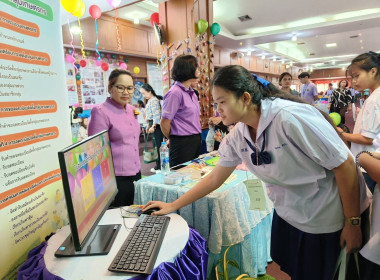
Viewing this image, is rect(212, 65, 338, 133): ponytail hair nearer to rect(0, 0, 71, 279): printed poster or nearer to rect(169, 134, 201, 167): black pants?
rect(0, 0, 71, 279): printed poster

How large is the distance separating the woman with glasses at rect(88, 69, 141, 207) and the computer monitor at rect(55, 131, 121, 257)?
1.54 feet

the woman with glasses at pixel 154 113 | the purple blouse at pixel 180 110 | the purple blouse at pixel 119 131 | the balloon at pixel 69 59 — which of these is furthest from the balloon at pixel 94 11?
the purple blouse at pixel 119 131

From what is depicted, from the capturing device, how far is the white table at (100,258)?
0.85 m

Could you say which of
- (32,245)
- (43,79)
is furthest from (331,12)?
(32,245)

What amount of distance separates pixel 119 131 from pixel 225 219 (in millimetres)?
865

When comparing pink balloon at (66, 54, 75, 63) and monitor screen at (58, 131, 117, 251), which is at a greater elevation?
pink balloon at (66, 54, 75, 63)

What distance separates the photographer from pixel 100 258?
94cm

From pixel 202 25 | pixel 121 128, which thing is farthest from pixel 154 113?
pixel 121 128

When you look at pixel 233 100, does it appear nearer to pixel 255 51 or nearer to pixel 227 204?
pixel 227 204

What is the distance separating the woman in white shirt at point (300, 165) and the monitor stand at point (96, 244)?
66cm

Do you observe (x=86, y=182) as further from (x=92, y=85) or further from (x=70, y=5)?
(x=92, y=85)

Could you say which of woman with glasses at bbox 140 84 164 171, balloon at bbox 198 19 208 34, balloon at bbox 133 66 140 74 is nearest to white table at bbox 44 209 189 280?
balloon at bbox 198 19 208 34

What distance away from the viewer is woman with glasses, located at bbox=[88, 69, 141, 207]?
66.9 inches

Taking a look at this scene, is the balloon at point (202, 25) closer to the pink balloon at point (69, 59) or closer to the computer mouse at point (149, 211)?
the pink balloon at point (69, 59)
